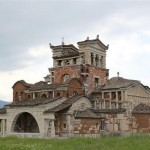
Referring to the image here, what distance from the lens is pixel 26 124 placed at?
174 ft

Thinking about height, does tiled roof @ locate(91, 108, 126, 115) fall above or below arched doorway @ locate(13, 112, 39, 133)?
above

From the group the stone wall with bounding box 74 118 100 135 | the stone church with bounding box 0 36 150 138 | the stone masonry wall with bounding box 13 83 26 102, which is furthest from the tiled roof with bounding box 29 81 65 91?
the stone wall with bounding box 74 118 100 135

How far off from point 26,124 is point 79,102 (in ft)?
31.9

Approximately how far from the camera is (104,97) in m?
51.9

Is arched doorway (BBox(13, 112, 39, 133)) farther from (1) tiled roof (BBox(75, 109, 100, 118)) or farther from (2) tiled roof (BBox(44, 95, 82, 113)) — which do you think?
(1) tiled roof (BBox(75, 109, 100, 118))

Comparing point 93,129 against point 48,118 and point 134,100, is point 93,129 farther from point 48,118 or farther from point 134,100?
point 134,100

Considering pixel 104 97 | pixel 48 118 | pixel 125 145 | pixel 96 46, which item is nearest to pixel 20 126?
pixel 48 118

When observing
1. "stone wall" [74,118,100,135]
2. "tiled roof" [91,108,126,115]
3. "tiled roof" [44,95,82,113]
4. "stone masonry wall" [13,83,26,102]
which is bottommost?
"stone wall" [74,118,100,135]

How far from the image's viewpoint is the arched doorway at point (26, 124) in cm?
5228

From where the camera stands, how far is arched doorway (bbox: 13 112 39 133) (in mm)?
52281

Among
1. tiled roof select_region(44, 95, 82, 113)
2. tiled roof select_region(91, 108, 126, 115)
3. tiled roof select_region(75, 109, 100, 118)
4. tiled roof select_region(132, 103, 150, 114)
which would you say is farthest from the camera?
tiled roof select_region(132, 103, 150, 114)

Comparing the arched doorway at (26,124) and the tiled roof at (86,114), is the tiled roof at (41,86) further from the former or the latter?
the tiled roof at (86,114)

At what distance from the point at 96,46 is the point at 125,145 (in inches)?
1193

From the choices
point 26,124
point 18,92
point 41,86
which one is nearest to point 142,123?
point 41,86
